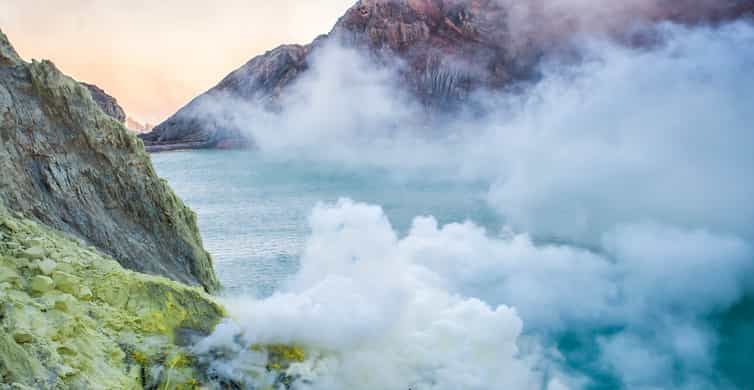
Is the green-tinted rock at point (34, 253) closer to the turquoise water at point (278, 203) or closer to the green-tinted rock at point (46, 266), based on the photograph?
the green-tinted rock at point (46, 266)

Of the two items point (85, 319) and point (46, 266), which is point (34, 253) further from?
point (85, 319)

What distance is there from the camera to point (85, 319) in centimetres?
1080

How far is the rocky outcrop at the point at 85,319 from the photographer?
905 centimetres

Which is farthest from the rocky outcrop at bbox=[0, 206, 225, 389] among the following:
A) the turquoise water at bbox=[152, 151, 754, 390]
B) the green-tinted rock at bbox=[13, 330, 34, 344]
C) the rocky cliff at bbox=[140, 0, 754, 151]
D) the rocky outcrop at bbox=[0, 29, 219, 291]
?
the rocky cliff at bbox=[140, 0, 754, 151]

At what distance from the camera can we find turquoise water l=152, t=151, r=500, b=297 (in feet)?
91.5

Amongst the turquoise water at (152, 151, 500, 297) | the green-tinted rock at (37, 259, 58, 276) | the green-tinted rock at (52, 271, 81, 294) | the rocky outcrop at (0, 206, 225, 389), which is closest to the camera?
the rocky outcrop at (0, 206, 225, 389)

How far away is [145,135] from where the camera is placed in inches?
6186

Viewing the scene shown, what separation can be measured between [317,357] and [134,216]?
618cm

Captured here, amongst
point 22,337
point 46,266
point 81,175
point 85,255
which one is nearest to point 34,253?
point 46,266

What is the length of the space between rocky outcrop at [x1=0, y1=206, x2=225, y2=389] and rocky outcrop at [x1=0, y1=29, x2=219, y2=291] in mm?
1294

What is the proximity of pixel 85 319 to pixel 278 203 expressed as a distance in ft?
124

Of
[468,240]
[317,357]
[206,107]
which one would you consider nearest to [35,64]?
[317,357]

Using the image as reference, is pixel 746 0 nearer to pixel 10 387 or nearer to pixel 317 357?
pixel 317 357

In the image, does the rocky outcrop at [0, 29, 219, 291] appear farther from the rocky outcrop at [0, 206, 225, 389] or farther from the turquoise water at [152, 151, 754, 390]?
the turquoise water at [152, 151, 754, 390]
